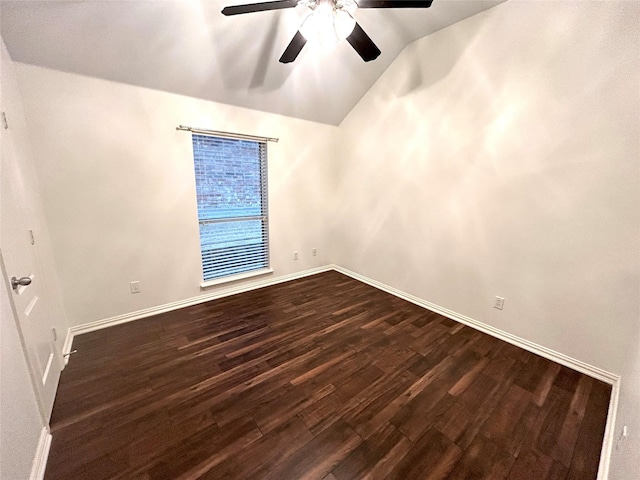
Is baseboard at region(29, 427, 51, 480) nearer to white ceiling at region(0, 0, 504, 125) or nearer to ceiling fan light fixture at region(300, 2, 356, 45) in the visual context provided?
white ceiling at region(0, 0, 504, 125)

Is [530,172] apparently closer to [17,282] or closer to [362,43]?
[362,43]

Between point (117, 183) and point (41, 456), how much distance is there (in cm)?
200

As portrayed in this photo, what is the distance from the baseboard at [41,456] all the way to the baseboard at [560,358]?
9.03ft

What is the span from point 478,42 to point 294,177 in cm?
239

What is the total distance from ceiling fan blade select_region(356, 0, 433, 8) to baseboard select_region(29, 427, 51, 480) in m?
3.06

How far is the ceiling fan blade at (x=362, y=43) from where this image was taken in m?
1.72

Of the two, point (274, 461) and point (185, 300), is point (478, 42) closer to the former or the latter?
point (274, 461)

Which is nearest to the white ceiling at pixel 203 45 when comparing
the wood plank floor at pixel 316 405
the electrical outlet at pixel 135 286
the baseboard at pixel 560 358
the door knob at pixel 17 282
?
the door knob at pixel 17 282

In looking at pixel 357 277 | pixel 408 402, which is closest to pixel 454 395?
pixel 408 402

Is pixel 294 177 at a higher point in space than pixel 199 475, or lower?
higher

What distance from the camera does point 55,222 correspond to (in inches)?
81.6

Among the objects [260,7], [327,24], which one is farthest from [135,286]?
[327,24]

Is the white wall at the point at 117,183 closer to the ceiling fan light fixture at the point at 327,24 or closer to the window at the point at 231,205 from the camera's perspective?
the window at the point at 231,205

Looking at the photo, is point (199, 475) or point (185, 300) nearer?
point (199, 475)
